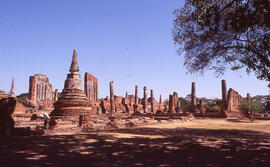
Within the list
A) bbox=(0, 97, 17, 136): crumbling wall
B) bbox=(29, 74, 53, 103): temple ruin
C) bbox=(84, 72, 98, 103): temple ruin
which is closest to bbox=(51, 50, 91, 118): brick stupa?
bbox=(0, 97, 17, 136): crumbling wall

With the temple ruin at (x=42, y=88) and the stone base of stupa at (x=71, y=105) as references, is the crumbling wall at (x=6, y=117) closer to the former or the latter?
the stone base of stupa at (x=71, y=105)

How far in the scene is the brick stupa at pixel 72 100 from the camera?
14336 millimetres

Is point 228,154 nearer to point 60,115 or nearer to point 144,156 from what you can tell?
point 144,156

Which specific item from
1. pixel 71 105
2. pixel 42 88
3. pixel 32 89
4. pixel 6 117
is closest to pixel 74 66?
pixel 71 105

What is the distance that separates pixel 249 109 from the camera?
28297 millimetres

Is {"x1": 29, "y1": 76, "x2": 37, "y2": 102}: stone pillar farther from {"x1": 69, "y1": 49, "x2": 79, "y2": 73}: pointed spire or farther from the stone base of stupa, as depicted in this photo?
the stone base of stupa

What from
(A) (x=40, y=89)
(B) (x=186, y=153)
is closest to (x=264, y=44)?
(B) (x=186, y=153)

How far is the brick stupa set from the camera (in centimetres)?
1434

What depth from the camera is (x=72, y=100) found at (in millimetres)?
14570

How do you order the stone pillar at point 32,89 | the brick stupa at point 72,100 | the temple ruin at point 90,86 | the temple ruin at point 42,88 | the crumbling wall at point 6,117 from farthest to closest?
the temple ruin at point 42,88 < the temple ruin at point 90,86 < the stone pillar at point 32,89 < the brick stupa at point 72,100 < the crumbling wall at point 6,117

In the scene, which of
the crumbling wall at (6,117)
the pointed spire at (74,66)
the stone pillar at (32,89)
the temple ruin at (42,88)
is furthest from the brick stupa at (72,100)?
the temple ruin at (42,88)

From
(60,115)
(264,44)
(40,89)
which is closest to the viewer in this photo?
(264,44)

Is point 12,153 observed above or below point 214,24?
below

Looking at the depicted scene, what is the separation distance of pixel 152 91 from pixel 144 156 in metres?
37.6
